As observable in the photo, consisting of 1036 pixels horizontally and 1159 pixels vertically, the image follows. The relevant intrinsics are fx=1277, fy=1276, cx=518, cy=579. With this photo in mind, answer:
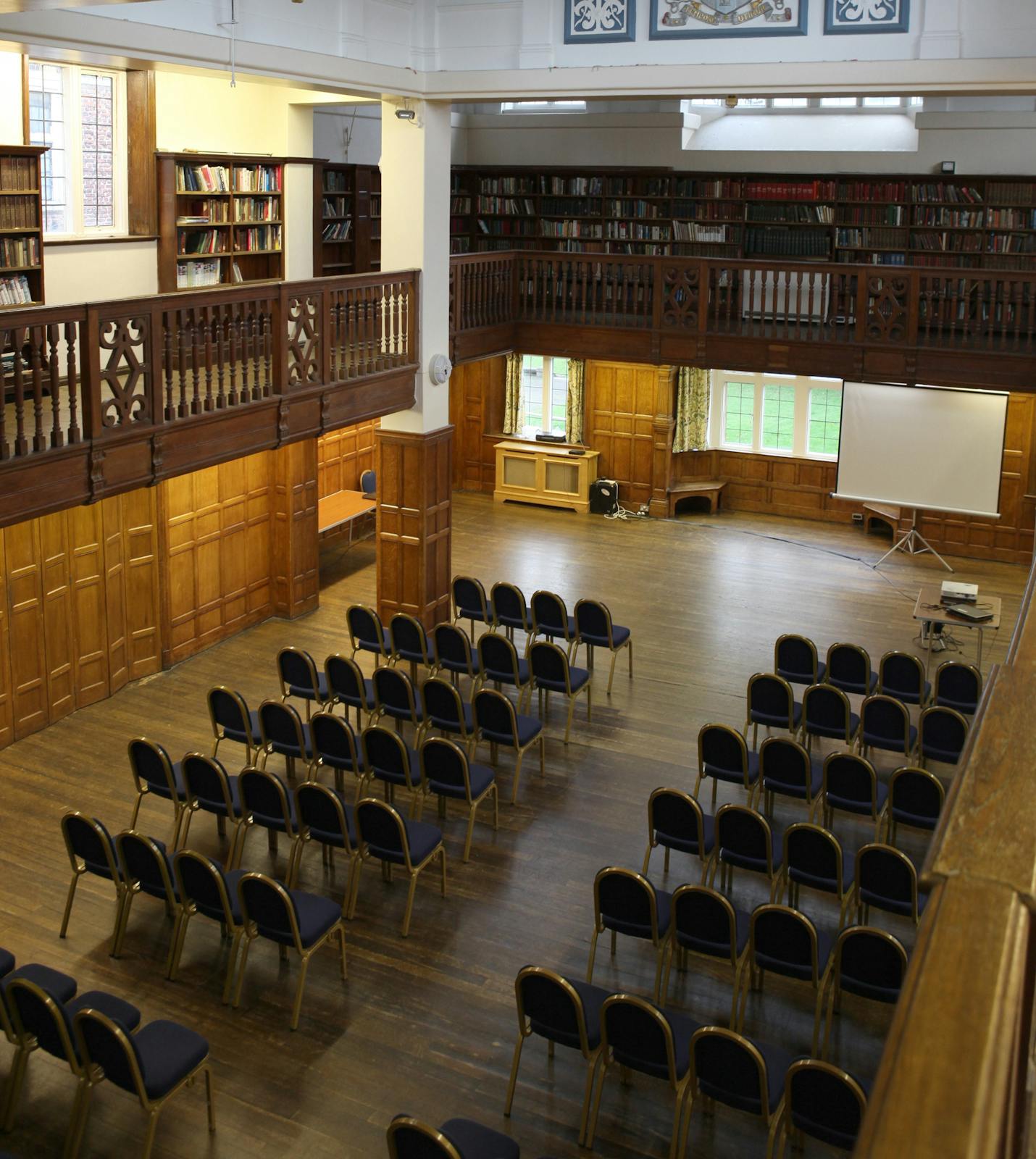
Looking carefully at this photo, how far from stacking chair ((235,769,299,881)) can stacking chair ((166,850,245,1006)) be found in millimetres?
704

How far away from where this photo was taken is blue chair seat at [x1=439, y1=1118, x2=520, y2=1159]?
5383mm

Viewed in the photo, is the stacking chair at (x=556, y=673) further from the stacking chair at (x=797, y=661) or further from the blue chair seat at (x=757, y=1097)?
Result: the blue chair seat at (x=757, y=1097)

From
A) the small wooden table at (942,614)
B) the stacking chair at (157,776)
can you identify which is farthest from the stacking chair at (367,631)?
the small wooden table at (942,614)

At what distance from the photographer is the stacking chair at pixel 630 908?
7.02 metres

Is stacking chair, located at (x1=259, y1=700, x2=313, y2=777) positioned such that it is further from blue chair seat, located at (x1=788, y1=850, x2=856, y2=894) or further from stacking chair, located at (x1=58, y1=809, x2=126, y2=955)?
blue chair seat, located at (x1=788, y1=850, x2=856, y2=894)

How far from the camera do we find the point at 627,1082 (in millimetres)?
6664

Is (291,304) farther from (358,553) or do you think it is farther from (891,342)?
(891,342)

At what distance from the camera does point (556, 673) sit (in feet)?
35.7

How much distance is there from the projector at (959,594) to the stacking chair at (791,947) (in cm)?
638

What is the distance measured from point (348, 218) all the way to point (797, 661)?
8.18 meters

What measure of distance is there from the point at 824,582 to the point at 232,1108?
10.7 m

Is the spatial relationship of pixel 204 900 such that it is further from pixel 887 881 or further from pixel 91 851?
pixel 887 881

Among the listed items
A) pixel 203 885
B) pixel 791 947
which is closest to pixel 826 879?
pixel 791 947

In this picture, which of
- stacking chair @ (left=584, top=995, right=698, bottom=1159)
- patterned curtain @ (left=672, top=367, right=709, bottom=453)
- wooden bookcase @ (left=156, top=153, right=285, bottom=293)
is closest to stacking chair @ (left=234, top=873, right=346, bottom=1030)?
stacking chair @ (left=584, top=995, right=698, bottom=1159)
